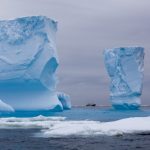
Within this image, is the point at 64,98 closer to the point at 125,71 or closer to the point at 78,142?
the point at 125,71

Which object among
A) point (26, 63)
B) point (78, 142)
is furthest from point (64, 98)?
point (78, 142)

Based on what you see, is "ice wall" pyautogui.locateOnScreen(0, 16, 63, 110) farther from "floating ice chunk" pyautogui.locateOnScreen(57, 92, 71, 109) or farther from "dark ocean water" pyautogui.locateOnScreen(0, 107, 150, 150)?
"dark ocean water" pyautogui.locateOnScreen(0, 107, 150, 150)

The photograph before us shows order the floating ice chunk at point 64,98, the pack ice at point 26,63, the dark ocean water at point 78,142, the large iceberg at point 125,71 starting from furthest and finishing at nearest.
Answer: the floating ice chunk at point 64,98, the large iceberg at point 125,71, the pack ice at point 26,63, the dark ocean water at point 78,142

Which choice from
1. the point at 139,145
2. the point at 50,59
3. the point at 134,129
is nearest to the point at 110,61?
the point at 50,59

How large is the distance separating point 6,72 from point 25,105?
3.29 metres

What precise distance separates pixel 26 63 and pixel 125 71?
50.3 ft

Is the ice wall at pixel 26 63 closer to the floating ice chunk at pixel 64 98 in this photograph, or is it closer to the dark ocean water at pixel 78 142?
the floating ice chunk at pixel 64 98

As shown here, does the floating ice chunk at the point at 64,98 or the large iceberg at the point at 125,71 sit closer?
the large iceberg at the point at 125,71

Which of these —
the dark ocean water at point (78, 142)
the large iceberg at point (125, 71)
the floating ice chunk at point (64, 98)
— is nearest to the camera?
the dark ocean water at point (78, 142)

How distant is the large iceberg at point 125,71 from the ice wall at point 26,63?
40.7 feet

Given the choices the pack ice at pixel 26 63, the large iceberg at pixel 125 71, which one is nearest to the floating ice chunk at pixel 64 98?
the large iceberg at pixel 125 71

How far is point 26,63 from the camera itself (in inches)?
1443

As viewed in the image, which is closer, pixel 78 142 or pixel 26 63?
pixel 78 142

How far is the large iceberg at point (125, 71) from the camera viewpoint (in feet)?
Result: 158
